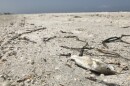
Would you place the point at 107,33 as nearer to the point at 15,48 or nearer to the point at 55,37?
the point at 55,37

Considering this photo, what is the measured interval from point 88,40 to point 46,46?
3.37 feet

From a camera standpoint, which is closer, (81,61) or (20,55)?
(81,61)

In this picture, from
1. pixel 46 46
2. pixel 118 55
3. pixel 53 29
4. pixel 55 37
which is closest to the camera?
pixel 118 55

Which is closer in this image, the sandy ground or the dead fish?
the sandy ground

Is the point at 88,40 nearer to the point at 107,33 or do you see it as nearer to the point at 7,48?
the point at 107,33

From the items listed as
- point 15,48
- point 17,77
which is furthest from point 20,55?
point 17,77

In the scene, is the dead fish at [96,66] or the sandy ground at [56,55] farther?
the dead fish at [96,66]

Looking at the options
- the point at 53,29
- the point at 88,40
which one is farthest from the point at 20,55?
the point at 53,29

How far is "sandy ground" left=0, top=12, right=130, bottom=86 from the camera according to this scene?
16.5 ft

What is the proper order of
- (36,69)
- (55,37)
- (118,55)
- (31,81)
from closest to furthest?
(31,81) < (36,69) < (118,55) < (55,37)

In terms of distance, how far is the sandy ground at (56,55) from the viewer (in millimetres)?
5031

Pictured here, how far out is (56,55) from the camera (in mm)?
6102

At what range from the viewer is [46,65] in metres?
5.65

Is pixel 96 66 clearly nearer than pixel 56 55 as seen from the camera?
Yes
